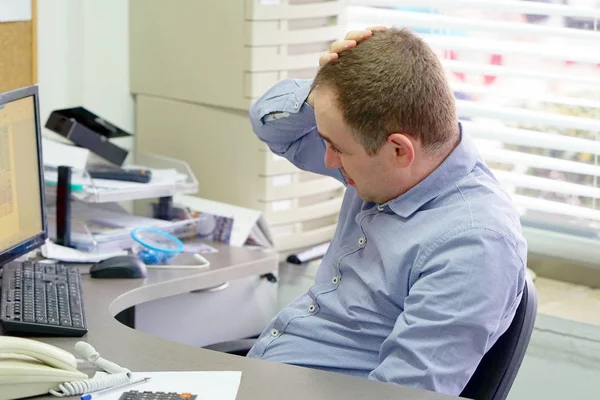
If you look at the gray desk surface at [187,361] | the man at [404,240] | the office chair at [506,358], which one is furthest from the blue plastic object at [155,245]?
the office chair at [506,358]

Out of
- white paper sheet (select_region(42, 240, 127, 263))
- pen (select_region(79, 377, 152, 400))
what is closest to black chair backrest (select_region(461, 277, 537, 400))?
pen (select_region(79, 377, 152, 400))

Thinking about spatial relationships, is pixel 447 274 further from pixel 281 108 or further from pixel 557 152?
pixel 557 152

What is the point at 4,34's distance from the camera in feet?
8.05

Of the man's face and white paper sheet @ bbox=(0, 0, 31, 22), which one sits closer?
the man's face

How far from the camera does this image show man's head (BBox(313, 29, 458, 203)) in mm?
1621

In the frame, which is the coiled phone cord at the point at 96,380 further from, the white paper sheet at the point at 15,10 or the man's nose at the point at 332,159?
the white paper sheet at the point at 15,10

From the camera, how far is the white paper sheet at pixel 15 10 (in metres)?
2.43

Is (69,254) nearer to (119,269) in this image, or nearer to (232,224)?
(119,269)

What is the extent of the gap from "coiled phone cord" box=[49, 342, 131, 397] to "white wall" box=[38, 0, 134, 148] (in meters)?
1.26

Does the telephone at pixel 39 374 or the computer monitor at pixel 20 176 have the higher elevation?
the computer monitor at pixel 20 176

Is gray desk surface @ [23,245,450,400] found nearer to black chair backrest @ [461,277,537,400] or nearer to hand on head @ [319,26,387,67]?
black chair backrest @ [461,277,537,400]

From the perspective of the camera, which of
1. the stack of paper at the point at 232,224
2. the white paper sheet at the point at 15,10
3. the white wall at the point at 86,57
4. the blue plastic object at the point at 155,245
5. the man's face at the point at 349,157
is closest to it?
the man's face at the point at 349,157

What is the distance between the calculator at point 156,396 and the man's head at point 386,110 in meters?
0.49

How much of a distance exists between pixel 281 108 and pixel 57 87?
1.04m
